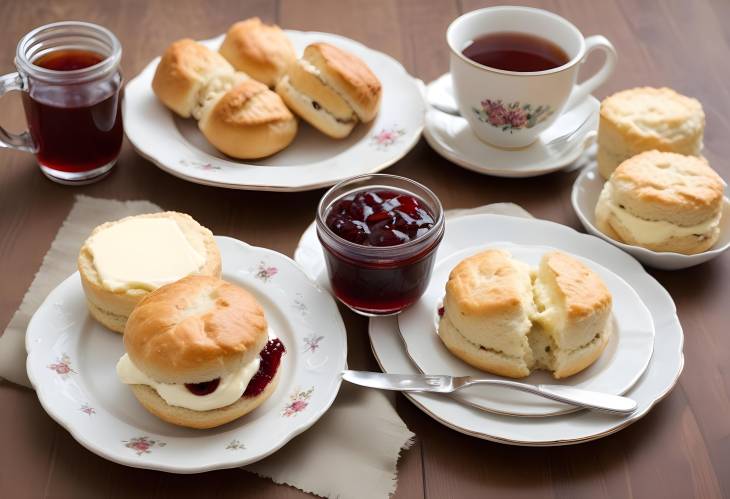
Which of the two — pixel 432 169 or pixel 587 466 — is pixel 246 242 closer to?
pixel 432 169

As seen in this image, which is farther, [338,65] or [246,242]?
[338,65]

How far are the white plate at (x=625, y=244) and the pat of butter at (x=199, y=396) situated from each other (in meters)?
1.27

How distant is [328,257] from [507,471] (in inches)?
29.8

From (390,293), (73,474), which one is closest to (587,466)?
(390,293)

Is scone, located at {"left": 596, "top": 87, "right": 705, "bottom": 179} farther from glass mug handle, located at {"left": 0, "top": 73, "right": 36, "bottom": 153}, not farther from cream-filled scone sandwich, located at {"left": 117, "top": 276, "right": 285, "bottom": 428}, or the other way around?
glass mug handle, located at {"left": 0, "top": 73, "right": 36, "bottom": 153}

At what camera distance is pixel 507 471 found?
2.14 m

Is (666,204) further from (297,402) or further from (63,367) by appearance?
(63,367)

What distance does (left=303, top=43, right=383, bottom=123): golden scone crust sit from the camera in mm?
3049

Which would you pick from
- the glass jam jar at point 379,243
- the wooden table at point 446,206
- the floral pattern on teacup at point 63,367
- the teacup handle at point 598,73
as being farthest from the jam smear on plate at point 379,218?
the teacup handle at point 598,73

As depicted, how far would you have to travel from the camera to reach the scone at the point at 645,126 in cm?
292

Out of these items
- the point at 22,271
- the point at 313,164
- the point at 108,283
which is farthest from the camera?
the point at 313,164

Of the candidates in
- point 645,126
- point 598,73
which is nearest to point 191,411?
point 645,126

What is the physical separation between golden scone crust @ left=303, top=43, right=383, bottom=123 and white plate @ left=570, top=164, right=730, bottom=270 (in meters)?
0.78

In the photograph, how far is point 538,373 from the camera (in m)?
2.31
